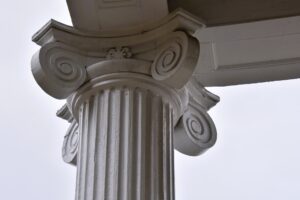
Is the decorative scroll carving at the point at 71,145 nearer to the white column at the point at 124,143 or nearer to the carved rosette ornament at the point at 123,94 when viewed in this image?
the carved rosette ornament at the point at 123,94

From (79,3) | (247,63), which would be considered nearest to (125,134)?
(79,3)

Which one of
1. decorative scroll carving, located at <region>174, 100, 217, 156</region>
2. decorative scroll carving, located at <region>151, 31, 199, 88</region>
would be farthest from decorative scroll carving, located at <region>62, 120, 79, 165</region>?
decorative scroll carving, located at <region>151, 31, 199, 88</region>

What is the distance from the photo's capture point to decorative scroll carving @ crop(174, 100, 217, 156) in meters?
8.38

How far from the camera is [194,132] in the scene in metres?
8.50

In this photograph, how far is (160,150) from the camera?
7.28 meters

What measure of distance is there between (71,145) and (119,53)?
1380mm

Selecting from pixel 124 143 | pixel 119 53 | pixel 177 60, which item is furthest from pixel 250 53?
pixel 124 143

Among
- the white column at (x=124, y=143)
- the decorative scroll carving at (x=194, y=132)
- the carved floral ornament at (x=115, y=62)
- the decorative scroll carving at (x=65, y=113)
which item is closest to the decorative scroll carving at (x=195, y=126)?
the decorative scroll carving at (x=194, y=132)

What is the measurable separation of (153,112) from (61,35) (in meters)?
1.21

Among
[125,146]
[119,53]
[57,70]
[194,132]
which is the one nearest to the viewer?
[125,146]

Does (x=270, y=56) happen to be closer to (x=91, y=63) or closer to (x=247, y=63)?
(x=247, y=63)

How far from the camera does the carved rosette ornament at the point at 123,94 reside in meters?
7.03

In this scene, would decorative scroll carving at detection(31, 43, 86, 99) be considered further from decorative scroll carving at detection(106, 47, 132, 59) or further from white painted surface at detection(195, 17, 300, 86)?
white painted surface at detection(195, 17, 300, 86)

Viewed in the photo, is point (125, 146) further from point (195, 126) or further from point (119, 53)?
point (195, 126)
